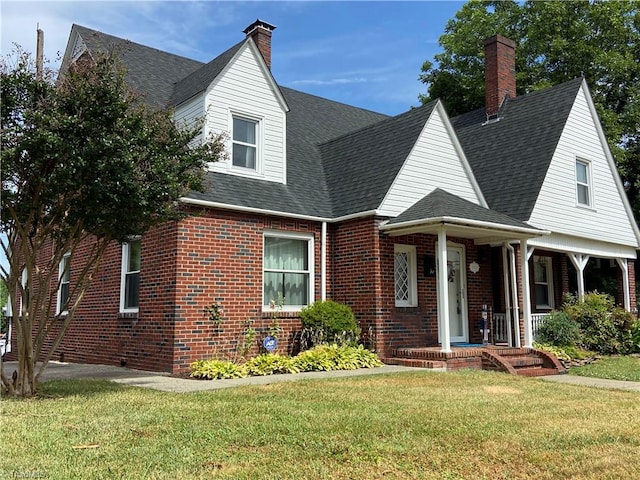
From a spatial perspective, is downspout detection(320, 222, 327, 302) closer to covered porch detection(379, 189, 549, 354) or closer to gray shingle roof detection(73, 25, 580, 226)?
gray shingle roof detection(73, 25, 580, 226)

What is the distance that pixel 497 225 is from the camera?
12.8 metres

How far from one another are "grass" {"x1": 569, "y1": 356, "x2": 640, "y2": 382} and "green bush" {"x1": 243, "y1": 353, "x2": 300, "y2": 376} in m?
6.01

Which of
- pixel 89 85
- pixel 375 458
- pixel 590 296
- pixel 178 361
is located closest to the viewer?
pixel 375 458

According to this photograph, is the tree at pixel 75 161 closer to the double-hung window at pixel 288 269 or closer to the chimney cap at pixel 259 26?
the double-hung window at pixel 288 269

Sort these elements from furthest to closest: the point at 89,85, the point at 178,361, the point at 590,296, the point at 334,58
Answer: the point at 590,296
the point at 334,58
the point at 178,361
the point at 89,85

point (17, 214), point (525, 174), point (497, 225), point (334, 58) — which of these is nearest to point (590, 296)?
point (525, 174)

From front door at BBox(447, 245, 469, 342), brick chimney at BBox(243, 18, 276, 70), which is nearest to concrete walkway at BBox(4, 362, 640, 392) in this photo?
front door at BBox(447, 245, 469, 342)

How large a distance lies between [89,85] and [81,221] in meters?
1.88

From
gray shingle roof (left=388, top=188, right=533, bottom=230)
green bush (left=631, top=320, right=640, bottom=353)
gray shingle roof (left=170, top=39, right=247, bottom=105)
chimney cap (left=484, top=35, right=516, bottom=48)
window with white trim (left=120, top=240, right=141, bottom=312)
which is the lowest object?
green bush (left=631, top=320, right=640, bottom=353)

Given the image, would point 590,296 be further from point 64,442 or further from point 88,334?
point 64,442

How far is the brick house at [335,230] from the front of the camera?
11.9 m

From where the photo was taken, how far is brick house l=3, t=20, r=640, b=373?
11945 millimetres

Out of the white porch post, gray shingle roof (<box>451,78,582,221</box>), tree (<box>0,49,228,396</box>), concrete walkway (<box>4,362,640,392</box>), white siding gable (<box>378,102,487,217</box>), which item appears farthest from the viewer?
gray shingle roof (<box>451,78,582,221</box>)

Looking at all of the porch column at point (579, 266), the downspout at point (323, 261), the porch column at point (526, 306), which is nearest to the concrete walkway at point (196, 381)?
the porch column at point (526, 306)
